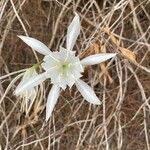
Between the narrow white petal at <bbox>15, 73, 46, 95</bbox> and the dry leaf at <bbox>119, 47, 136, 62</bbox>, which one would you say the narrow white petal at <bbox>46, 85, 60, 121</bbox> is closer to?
the narrow white petal at <bbox>15, 73, 46, 95</bbox>

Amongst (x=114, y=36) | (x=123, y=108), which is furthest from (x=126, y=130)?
(x=114, y=36)

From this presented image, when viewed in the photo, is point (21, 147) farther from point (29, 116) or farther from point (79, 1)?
point (79, 1)

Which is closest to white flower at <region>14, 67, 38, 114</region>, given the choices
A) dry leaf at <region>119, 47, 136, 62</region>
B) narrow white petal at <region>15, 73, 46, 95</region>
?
narrow white petal at <region>15, 73, 46, 95</region>

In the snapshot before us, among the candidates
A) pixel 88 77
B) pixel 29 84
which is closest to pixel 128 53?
pixel 88 77

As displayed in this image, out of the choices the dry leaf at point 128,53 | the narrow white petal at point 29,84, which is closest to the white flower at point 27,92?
the narrow white petal at point 29,84

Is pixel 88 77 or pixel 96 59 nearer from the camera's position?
pixel 96 59

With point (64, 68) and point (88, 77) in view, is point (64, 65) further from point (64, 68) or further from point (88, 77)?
point (88, 77)
